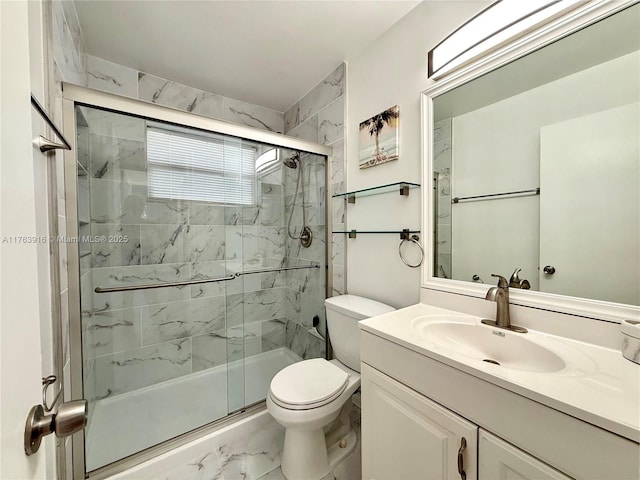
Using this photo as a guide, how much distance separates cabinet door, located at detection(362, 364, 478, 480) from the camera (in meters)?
0.76

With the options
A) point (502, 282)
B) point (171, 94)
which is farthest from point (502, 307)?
point (171, 94)

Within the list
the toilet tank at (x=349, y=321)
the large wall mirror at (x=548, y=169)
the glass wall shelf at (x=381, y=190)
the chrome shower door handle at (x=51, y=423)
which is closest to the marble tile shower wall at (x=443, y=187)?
the large wall mirror at (x=548, y=169)

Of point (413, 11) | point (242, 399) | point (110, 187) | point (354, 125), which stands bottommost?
point (242, 399)

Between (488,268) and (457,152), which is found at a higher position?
(457,152)

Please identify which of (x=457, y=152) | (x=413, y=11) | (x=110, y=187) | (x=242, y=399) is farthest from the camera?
(x=242, y=399)

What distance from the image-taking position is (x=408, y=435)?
882mm

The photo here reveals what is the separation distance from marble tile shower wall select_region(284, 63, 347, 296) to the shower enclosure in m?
0.10

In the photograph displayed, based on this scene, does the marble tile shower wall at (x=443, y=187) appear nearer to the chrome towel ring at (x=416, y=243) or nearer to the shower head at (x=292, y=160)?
the chrome towel ring at (x=416, y=243)

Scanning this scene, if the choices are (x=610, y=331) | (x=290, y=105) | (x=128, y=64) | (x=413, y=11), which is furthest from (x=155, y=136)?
(x=610, y=331)

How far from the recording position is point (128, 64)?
1812 mm

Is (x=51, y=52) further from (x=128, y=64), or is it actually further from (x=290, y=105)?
(x=290, y=105)

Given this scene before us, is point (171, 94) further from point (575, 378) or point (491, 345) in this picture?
point (575, 378)

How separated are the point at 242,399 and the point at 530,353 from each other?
1609 mm

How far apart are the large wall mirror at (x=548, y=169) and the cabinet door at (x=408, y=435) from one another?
552 millimetres
